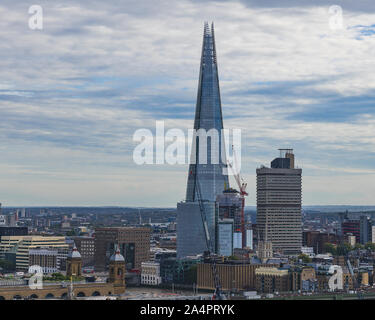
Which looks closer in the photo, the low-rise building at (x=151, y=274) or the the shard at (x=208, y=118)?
the low-rise building at (x=151, y=274)

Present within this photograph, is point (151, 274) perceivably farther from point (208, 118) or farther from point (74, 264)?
point (208, 118)

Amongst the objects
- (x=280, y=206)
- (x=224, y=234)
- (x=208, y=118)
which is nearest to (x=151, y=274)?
(x=224, y=234)

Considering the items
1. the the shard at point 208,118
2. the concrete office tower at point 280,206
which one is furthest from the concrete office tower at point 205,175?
the concrete office tower at point 280,206

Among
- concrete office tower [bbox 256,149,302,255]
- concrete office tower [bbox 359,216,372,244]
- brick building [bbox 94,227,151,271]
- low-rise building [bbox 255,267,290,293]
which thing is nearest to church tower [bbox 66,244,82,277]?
low-rise building [bbox 255,267,290,293]

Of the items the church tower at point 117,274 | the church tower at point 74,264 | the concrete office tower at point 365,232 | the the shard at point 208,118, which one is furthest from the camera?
the concrete office tower at point 365,232

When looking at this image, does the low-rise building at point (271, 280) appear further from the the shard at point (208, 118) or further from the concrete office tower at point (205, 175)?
the the shard at point (208, 118)
